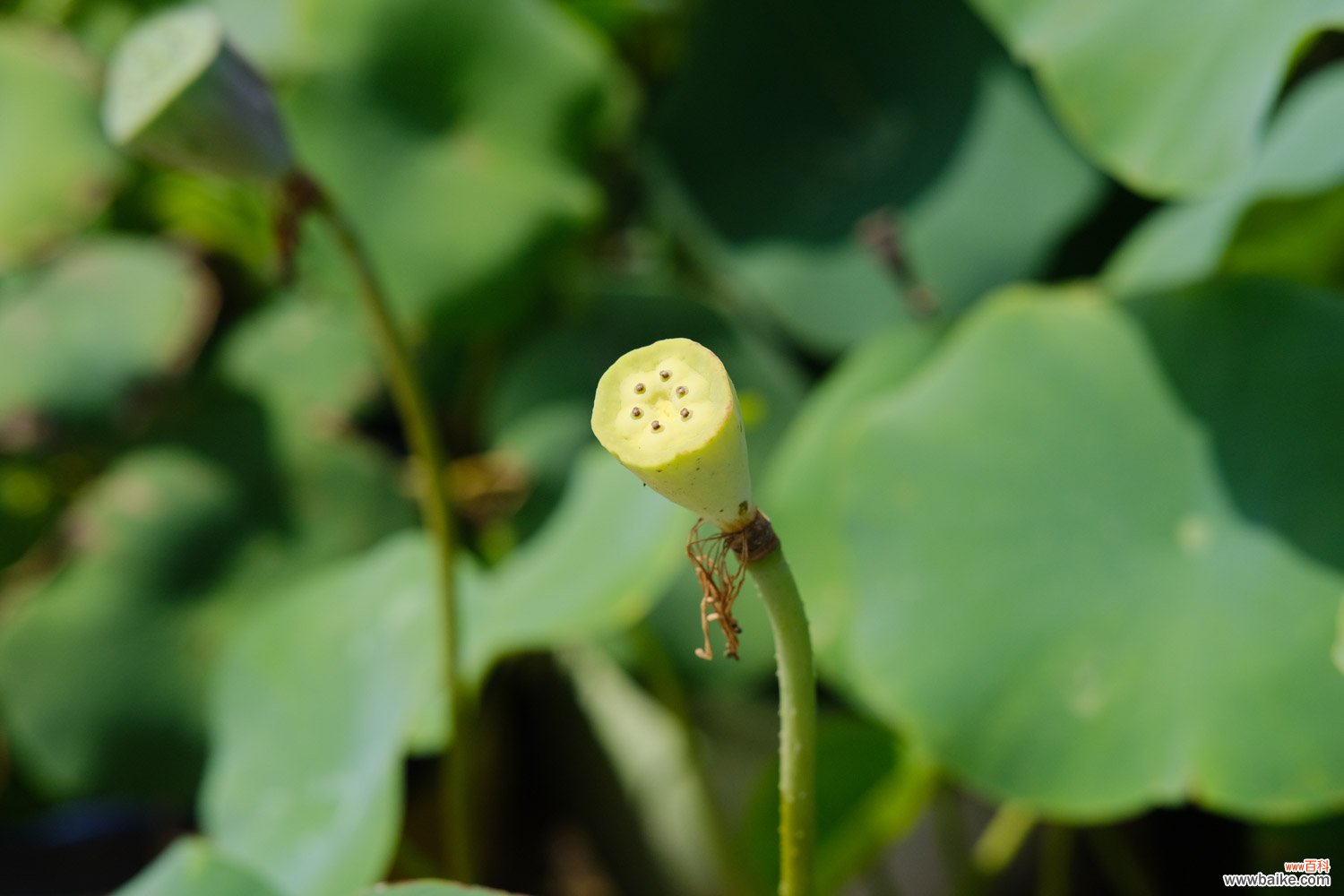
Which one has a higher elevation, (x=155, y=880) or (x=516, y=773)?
(x=155, y=880)

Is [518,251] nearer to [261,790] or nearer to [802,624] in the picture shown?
[261,790]

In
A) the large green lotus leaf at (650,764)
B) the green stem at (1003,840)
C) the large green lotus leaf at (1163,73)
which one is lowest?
the large green lotus leaf at (650,764)

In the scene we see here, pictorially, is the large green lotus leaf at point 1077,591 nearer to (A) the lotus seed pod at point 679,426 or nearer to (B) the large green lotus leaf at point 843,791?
(B) the large green lotus leaf at point 843,791

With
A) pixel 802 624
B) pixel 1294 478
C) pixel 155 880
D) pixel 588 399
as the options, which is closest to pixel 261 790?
pixel 155 880

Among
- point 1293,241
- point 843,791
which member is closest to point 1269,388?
point 1293,241

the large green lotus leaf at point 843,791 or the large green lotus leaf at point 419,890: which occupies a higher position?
the large green lotus leaf at point 419,890

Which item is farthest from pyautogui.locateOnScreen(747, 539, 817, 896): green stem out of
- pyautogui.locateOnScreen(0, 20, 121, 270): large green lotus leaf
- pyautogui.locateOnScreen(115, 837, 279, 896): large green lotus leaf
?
pyautogui.locateOnScreen(0, 20, 121, 270): large green lotus leaf

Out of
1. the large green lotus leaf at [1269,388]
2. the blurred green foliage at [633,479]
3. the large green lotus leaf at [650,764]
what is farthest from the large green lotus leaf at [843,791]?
the large green lotus leaf at [1269,388]
